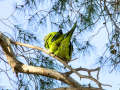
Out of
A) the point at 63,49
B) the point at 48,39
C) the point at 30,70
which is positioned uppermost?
the point at 48,39

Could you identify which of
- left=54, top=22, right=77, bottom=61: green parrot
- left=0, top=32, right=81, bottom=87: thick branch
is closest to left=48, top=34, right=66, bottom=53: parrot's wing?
left=54, top=22, right=77, bottom=61: green parrot

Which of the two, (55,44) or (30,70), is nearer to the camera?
(30,70)

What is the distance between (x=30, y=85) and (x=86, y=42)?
A: 0.64 metres

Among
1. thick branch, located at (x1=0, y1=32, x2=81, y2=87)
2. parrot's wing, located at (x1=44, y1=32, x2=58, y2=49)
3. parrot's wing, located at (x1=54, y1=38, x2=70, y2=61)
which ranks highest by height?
parrot's wing, located at (x1=44, y1=32, x2=58, y2=49)

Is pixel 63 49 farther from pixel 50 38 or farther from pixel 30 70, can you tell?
pixel 30 70

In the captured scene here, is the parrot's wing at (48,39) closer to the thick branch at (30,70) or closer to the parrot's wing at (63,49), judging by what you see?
the parrot's wing at (63,49)

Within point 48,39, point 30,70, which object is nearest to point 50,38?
point 48,39

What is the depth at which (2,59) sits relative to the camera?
1.45 metres

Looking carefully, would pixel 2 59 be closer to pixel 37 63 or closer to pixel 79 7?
pixel 37 63

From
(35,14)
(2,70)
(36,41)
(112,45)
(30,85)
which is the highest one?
(35,14)

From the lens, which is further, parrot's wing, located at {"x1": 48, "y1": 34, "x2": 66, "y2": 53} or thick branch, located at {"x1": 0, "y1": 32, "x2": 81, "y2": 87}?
parrot's wing, located at {"x1": 48, "y1": 34, "x2": 66, "y2": 53}

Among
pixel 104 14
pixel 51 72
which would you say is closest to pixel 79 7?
pixel 104 14

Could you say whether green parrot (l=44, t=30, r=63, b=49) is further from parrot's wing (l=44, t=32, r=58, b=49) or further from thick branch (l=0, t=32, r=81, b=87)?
thick branch (l=0, t=32, r=81, b=87)

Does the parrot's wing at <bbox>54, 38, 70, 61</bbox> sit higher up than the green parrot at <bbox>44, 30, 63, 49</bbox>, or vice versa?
the green parrot at <bbox>44, 30, 63, 49</bbox>
